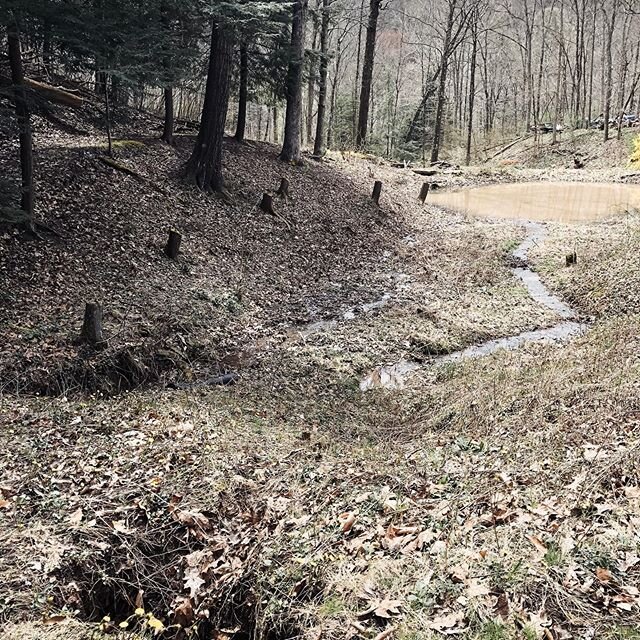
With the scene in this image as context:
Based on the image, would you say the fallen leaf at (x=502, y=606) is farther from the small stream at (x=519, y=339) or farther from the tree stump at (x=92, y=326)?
the tree stump at (x=92, y=326)

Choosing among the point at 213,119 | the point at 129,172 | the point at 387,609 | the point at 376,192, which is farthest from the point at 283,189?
the point at 387,609

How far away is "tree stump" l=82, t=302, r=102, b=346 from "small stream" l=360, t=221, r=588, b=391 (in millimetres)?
3928

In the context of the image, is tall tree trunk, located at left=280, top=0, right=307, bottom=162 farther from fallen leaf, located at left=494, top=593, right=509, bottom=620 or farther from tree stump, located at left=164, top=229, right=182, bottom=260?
fallen leaf, located at left=494, top=593, right=509, bottom=620

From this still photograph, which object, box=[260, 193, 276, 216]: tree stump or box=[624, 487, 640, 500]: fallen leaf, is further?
box=[260, 193, 276, 216]: tree stump

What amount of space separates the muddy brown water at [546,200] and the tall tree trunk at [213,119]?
1075 centimetres

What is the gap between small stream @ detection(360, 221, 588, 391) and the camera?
339 inches

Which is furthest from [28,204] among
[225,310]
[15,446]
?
[15,446]

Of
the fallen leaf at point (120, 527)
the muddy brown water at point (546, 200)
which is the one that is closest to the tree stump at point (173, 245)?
the fallen leaf at point (120, 527)

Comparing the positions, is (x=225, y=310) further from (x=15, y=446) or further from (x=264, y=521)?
(x=264, y=521)

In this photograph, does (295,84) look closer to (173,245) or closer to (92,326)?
(173,245)

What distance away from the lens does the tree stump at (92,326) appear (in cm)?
751

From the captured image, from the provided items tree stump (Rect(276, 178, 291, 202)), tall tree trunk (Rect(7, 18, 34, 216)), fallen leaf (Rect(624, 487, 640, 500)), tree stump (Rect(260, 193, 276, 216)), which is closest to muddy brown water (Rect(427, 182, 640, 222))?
tree stump (Rect(276, 178, 291, 202))

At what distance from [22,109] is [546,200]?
2018cm

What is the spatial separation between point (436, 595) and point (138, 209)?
34.6ft
